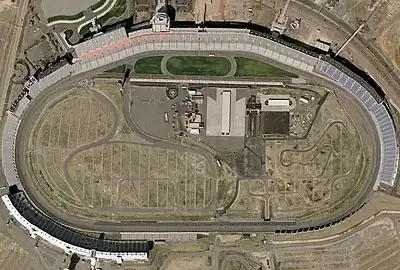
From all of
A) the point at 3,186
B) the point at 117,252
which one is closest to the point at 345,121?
the point at 117,252

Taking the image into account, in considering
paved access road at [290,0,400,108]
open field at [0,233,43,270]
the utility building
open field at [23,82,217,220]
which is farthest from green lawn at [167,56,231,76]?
open field at [0,233,43,270]

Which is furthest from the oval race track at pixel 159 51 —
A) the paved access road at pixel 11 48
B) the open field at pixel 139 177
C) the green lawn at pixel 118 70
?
the open field at pixel 139 177

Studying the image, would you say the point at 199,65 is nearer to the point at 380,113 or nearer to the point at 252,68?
the point at 252,68

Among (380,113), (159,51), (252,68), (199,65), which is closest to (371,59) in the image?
(380,113)

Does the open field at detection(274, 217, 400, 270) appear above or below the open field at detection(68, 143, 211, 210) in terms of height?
below

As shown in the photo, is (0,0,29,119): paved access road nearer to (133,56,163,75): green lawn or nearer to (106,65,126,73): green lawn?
(106,65,126,73): green lawn

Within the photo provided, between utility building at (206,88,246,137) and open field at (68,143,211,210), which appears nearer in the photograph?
open field at (68,143,211,210)

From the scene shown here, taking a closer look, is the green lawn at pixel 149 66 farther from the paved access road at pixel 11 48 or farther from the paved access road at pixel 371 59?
the paved access road at pixel 371 59
